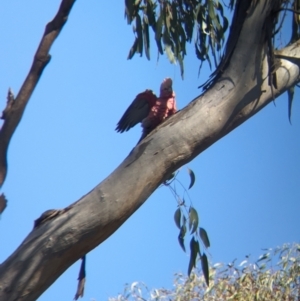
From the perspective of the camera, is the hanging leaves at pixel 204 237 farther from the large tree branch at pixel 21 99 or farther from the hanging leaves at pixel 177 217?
the large tree branch at pixel 21 99

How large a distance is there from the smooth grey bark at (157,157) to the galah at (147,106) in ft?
1.18

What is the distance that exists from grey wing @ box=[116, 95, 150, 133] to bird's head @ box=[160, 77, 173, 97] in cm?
8

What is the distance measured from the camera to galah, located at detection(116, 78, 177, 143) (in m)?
2.79

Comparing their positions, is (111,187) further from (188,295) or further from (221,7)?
(188,295)

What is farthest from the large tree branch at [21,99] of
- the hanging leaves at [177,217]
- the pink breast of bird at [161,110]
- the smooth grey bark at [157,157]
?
the hanging leaves at [177,217]

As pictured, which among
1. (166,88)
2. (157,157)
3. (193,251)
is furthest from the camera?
(166,88)

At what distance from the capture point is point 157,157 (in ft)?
7.48

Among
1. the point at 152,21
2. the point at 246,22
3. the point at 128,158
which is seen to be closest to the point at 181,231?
the point at 128,158

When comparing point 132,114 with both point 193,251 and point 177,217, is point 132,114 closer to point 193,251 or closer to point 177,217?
point 177,217

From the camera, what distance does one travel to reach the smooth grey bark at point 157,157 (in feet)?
6.97

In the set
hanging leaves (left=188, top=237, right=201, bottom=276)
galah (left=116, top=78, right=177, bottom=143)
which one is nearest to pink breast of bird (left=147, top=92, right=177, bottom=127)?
galah (left=116, top=78, right=177, bottom=143)

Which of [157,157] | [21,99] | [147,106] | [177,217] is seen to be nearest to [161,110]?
[147,106]

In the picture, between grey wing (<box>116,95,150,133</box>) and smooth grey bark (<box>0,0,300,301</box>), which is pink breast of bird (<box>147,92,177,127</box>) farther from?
smooth grey bark (<box>0,0,300,301</box>)

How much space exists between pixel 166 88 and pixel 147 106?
10 cm
